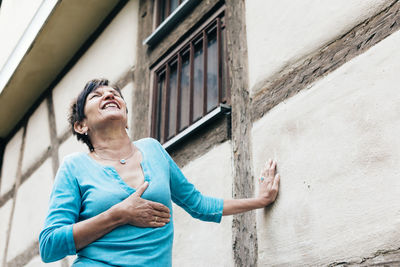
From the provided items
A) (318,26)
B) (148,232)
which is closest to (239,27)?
(318,26)

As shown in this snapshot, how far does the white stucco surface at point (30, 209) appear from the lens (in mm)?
5461

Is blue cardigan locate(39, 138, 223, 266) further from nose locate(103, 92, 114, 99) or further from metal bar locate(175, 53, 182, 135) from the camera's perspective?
metal bar locate(175, 53, 182, 135)

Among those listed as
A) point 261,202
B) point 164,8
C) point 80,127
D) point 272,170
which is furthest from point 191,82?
point 80,127

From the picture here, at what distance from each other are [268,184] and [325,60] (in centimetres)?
62

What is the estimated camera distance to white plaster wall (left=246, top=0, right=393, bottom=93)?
8.03ft

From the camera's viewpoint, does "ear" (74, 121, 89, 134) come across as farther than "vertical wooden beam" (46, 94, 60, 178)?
No

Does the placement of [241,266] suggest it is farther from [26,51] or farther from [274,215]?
[26,51]

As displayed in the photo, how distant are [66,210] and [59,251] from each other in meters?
0.14

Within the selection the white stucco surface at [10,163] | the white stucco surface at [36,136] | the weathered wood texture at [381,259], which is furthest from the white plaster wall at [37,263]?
the weathered wood texture at [381,259]

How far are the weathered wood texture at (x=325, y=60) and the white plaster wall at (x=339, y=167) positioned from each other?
0.15 feet

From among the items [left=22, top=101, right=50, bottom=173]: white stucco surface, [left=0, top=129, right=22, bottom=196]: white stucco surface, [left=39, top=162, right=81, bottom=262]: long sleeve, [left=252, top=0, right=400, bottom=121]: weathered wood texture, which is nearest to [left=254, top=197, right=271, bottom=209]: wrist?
[left=252, top=0, right=400, bottom=121]: weathered wood texture

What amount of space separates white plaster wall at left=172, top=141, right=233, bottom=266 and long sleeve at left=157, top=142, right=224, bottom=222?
424 millimetres

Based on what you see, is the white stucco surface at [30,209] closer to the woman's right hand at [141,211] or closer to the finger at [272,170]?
the finger at [272,170]

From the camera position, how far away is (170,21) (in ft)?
13.5
